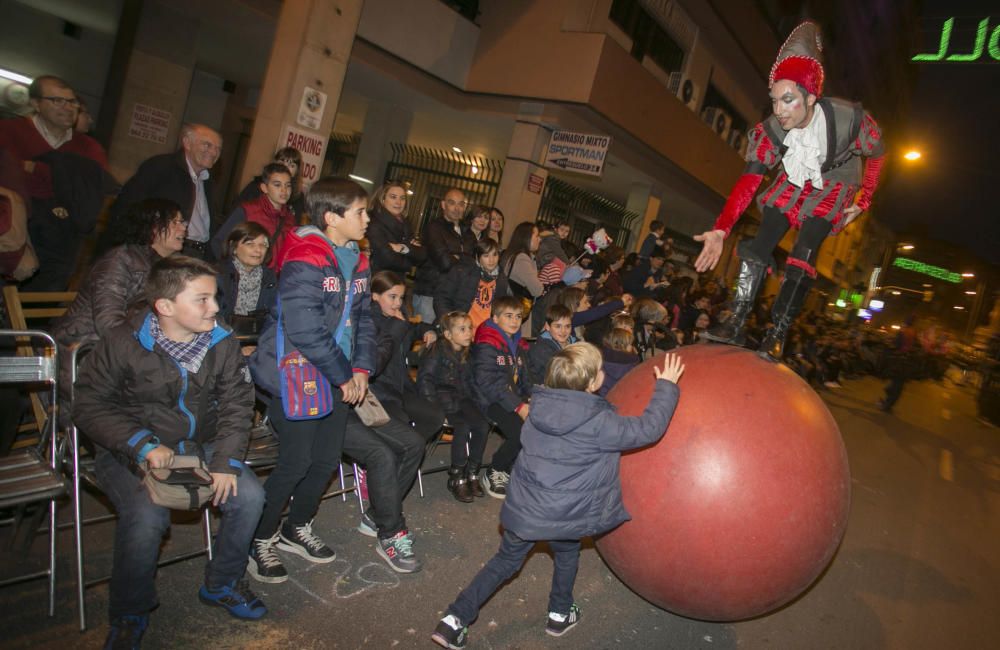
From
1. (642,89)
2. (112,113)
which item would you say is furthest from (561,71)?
(112,113)

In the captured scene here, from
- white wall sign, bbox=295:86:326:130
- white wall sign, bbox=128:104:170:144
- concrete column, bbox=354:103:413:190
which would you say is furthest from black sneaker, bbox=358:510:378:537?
concrete column, bbox=354:103:413:190

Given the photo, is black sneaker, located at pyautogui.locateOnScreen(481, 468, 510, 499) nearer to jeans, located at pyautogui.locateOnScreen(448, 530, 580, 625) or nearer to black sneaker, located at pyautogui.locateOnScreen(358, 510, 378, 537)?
black sneaker, located at pyautogui.locateOnScreen(358, 510, 378, 537)

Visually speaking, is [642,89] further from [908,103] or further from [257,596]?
[908,103]

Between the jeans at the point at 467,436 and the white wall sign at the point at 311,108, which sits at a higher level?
the white wall sign at the point at 311,108

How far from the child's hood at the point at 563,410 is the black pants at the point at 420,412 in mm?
1682

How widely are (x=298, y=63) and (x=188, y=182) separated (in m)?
2.47

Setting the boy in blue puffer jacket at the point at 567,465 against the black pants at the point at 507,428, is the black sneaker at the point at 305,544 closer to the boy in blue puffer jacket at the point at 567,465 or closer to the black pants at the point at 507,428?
the boy in blue puffer jacket at the point at 567,465

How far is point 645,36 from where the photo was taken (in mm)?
13891

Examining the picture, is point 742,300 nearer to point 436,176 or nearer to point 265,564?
point 265,564

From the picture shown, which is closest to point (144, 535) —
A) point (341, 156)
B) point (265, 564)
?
point (265, 564)

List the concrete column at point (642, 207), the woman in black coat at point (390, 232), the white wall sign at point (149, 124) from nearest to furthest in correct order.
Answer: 1. the woman in black coat at point (390, 232)
2. the white wall sign at point (149, 124)
3. the concrete column at point (642, 207)

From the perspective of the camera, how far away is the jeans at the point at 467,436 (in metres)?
4.92

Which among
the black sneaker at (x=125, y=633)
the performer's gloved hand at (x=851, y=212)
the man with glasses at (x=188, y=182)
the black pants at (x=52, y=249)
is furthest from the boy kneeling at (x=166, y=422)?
the performer's gloved hand at (x=851, y=212)

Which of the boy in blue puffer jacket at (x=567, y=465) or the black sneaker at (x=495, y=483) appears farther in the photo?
the black sneaker at (x=495, y=483)
